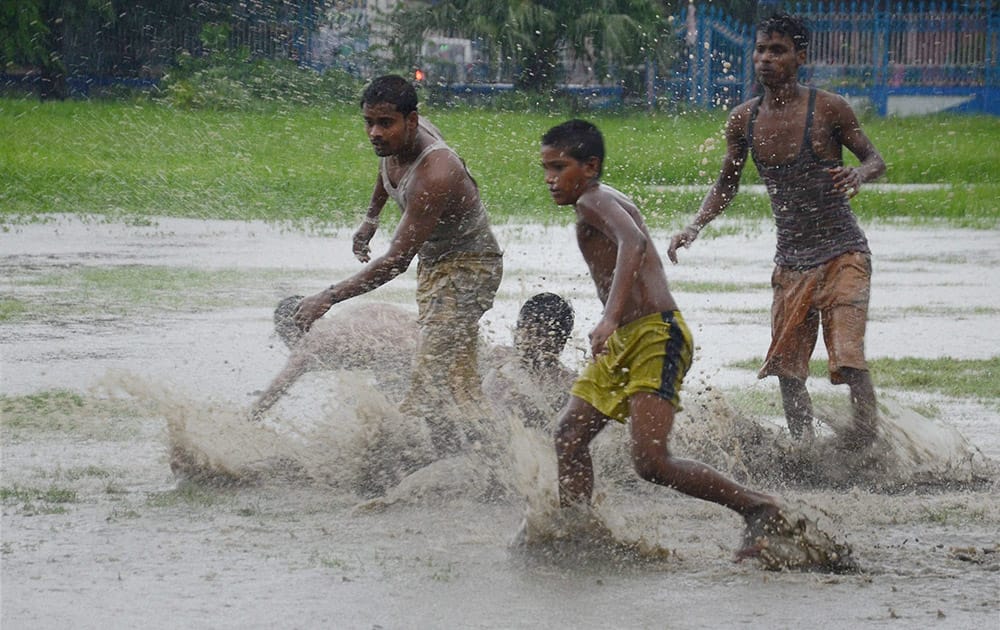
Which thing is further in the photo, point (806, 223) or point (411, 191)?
point (806, 223)

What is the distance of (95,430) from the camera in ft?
24.6

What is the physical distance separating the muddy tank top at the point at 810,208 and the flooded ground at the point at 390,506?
631mm

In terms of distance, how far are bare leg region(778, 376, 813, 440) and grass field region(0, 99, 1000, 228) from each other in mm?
9256

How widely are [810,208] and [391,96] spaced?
1.75m

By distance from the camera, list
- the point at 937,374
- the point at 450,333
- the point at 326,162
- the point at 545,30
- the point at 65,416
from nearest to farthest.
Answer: the point at 450,333 → the point at 65,416 → the point at 937,374 → the point at 326,162 → the point at 545,30

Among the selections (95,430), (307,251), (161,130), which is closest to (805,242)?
(95,430)

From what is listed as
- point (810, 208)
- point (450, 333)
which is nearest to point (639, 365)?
point (450, 333)

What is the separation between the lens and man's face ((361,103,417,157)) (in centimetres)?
625

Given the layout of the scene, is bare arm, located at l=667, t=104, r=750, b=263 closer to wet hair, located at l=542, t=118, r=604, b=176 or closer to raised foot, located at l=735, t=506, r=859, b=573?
wet hair, located at l=542, t=118, r=604, b=176

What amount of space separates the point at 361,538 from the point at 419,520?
34 cm

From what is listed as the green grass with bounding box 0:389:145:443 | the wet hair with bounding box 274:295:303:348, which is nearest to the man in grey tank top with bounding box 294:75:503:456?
the wet hair with bounding box 274:295:303:348

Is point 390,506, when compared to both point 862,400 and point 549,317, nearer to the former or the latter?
point 549,317

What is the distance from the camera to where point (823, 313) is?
6902 mm

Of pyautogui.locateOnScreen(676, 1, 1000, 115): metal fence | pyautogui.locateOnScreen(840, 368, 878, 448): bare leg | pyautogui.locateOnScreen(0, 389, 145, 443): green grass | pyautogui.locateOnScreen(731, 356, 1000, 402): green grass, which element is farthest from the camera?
pyautogui.locateOnScreen(676, 1, 1000, 115): metal fence
